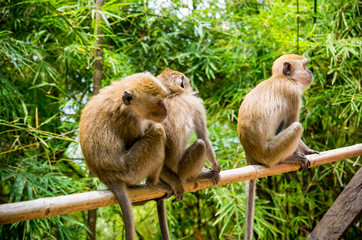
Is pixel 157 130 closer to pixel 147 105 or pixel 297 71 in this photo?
pixel 147 105

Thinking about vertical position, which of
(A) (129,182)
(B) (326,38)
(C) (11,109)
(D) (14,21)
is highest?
(D) (14,21)

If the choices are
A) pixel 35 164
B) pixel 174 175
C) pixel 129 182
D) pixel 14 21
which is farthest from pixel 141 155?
pixel 14 21

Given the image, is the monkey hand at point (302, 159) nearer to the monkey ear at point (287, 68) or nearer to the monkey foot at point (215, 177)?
the monkey ear at point (287, 68)

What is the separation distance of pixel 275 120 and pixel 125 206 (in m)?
1.99

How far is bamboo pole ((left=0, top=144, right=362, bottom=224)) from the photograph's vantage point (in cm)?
221

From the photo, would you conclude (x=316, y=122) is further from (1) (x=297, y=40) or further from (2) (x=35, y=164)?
(2) (x=35, y=164)

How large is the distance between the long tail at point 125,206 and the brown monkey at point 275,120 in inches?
56.3

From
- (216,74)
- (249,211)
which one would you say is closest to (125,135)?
(249,211)

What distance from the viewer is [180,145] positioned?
3.25 meters

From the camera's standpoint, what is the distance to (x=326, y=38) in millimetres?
5016

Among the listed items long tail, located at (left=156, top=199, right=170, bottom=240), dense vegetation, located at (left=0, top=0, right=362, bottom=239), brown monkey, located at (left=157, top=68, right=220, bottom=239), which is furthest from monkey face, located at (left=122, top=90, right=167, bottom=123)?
dense vegetation, located at (left=0, top=0, right=362, bottom=239)

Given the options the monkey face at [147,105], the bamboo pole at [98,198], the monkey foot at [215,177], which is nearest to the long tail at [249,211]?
the bamboo pole at [98,198]

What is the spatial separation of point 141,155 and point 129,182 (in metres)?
0.24

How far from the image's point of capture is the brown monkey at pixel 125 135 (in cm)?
281
